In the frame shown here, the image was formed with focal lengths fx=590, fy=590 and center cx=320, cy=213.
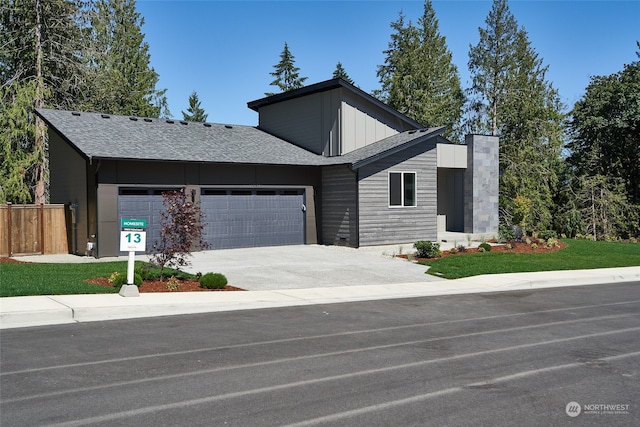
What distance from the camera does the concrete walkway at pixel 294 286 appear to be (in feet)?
36.1

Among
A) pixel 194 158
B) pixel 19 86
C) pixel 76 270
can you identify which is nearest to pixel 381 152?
pixel 194 158

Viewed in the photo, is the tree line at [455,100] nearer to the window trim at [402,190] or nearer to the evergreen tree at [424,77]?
the evergreen tree at [424,77]

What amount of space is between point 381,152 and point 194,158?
7353 millimetres

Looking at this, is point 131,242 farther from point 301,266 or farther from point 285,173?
point 285,173

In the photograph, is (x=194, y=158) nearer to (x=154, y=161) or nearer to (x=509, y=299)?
(x=154, y=161)

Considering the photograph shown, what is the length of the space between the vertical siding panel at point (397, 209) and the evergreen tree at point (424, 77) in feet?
71.5

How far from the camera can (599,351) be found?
8508mm

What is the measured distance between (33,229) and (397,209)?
14225mm

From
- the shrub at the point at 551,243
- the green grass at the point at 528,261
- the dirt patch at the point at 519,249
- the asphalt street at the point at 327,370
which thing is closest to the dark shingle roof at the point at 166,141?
the dirt patch at the point at 519,249

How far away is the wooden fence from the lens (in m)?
21.1

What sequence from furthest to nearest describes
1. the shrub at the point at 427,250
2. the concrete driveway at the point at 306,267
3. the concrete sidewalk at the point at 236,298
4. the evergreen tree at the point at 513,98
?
1. the evergreen tree at the point at 513,98
2. the shrub at the point at 427,250
3. the concrete driveway at the point at 306,267
4. the concrete sidewalk at the point at 236,298

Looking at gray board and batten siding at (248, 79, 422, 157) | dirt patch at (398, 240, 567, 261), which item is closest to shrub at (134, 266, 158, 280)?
dirt patch at (398, 240, 567, 261)

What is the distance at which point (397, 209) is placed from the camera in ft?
81.6

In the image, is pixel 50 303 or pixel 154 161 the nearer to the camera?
pixel 50 303
